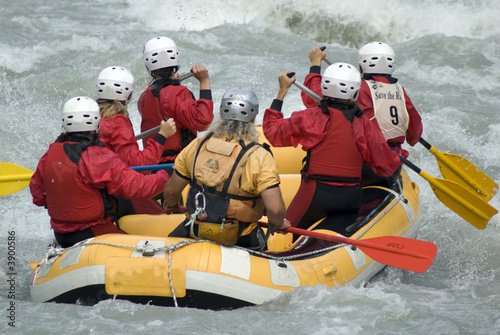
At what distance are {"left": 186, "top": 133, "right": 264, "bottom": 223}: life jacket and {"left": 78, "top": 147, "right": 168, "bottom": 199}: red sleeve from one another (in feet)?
1.25

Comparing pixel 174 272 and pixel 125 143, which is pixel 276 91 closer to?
pixel 125 143

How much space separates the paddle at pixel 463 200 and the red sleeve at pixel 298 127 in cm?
128

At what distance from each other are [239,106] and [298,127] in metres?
0.83

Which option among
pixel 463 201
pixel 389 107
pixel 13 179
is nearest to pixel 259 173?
Answer: pixel 389 107

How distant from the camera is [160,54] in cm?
520

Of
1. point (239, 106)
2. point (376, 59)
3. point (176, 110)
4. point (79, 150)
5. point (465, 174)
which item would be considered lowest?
point (465, 174)

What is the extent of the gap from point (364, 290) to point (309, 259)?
40cm

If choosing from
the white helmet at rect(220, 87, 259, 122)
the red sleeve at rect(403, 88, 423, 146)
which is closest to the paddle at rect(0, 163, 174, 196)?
the white helmet at rect(220, 87, 259, 122)

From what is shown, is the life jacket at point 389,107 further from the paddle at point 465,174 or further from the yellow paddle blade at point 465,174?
the yellow paddle blade at point 465,174

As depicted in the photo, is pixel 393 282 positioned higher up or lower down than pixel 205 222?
lower down

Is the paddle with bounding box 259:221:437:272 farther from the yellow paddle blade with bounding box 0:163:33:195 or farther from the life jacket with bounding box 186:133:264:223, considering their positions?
the yellow paddle blade with bounding box 0:163:33:195

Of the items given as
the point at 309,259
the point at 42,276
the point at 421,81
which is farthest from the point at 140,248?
the point at 421,81

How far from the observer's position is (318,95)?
5328 millimetres

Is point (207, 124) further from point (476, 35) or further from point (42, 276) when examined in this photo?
point (476, 35)
